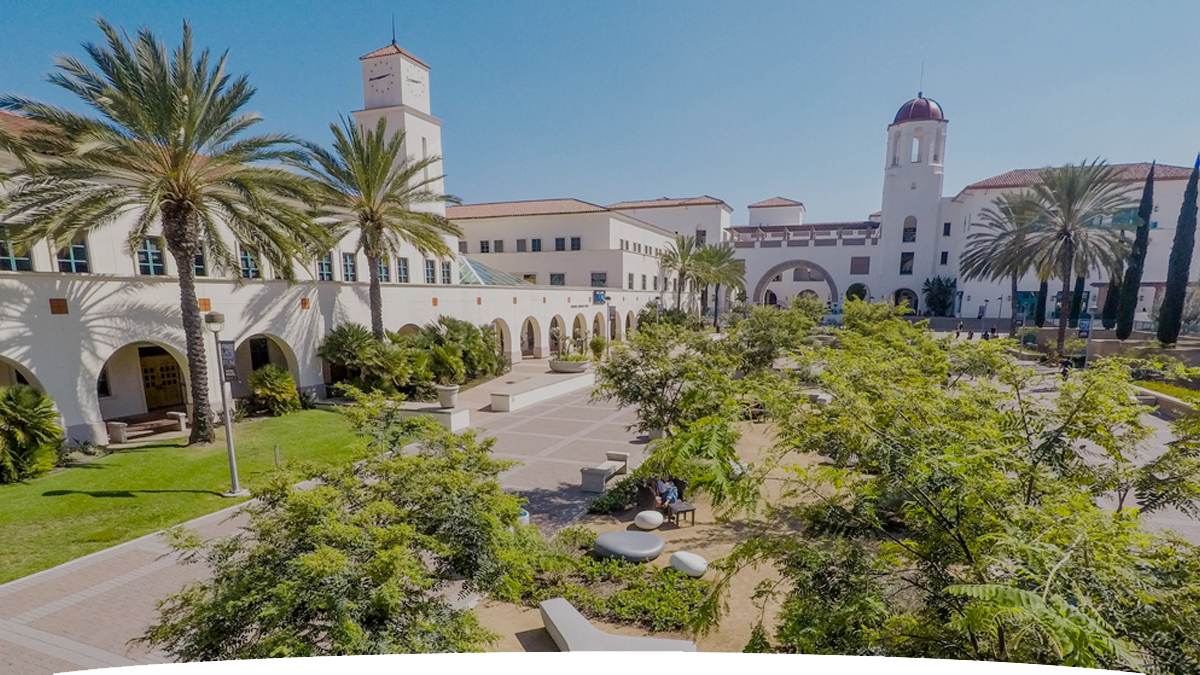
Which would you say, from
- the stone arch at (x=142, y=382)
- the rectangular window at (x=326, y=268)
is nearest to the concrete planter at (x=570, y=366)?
the rectangular window at (x=326, y=268)

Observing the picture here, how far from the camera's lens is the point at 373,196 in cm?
2053

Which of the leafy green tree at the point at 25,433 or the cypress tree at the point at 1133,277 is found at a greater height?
the cypress tree at the point at 1133,277

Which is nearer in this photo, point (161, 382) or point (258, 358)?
point (161, 382)

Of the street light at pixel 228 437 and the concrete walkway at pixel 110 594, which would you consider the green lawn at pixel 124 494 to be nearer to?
the street light at pixel 228 437

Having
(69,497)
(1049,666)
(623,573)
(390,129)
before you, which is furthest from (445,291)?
(1049,666)

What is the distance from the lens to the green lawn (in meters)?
9.68

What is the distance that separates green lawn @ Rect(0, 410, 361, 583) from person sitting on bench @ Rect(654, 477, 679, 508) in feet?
20.2

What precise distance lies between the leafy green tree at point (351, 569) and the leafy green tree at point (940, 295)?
63.7 meters

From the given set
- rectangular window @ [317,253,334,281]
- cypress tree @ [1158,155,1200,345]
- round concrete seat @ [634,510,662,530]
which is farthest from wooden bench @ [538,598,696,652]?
cypress tree @ [1158,155,1200,345]

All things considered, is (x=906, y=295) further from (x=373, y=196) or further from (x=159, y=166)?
(x=159, y=166)

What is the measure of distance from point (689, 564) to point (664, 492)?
2770 millimetres

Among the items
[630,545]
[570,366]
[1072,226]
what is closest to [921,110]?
[1072,226]

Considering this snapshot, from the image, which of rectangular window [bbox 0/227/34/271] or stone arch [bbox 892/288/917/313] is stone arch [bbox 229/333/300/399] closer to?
rectangular window [bbox 0/227/34/271]

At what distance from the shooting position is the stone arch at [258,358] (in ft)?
67.5
